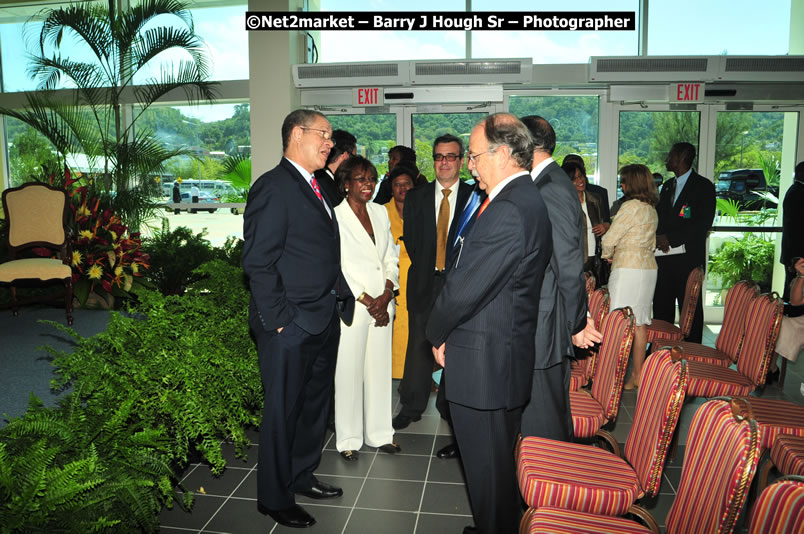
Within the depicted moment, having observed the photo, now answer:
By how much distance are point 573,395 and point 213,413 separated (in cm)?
176

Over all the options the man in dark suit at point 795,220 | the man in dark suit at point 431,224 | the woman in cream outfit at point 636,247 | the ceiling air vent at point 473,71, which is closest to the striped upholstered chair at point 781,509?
the man in dark suit at point 431,224

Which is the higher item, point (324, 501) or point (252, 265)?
point (252, 265)

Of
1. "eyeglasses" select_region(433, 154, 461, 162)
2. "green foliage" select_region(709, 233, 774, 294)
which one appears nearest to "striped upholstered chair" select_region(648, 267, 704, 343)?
"eyeglasses" select_region(433, 154, 461, 162)

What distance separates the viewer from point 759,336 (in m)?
3.36

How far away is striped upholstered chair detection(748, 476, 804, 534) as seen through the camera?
134cm

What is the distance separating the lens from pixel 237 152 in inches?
313

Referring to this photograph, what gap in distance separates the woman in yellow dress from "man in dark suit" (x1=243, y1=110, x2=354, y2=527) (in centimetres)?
156

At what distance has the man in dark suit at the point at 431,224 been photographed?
3.74 m

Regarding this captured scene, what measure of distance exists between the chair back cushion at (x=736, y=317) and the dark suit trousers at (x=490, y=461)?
7.01 ft

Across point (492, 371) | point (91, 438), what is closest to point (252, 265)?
point (91, 438)

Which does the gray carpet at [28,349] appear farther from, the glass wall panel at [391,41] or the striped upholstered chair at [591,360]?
the glass wall panel at [391,41]

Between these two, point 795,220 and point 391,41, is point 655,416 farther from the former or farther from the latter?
point 391,41

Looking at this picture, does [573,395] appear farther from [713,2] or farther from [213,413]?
[713,2]

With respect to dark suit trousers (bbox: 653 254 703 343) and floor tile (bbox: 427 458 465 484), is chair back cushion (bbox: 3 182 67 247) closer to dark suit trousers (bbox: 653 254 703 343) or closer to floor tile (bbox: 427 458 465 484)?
floor tile (bbox: 427 458 465 484)
